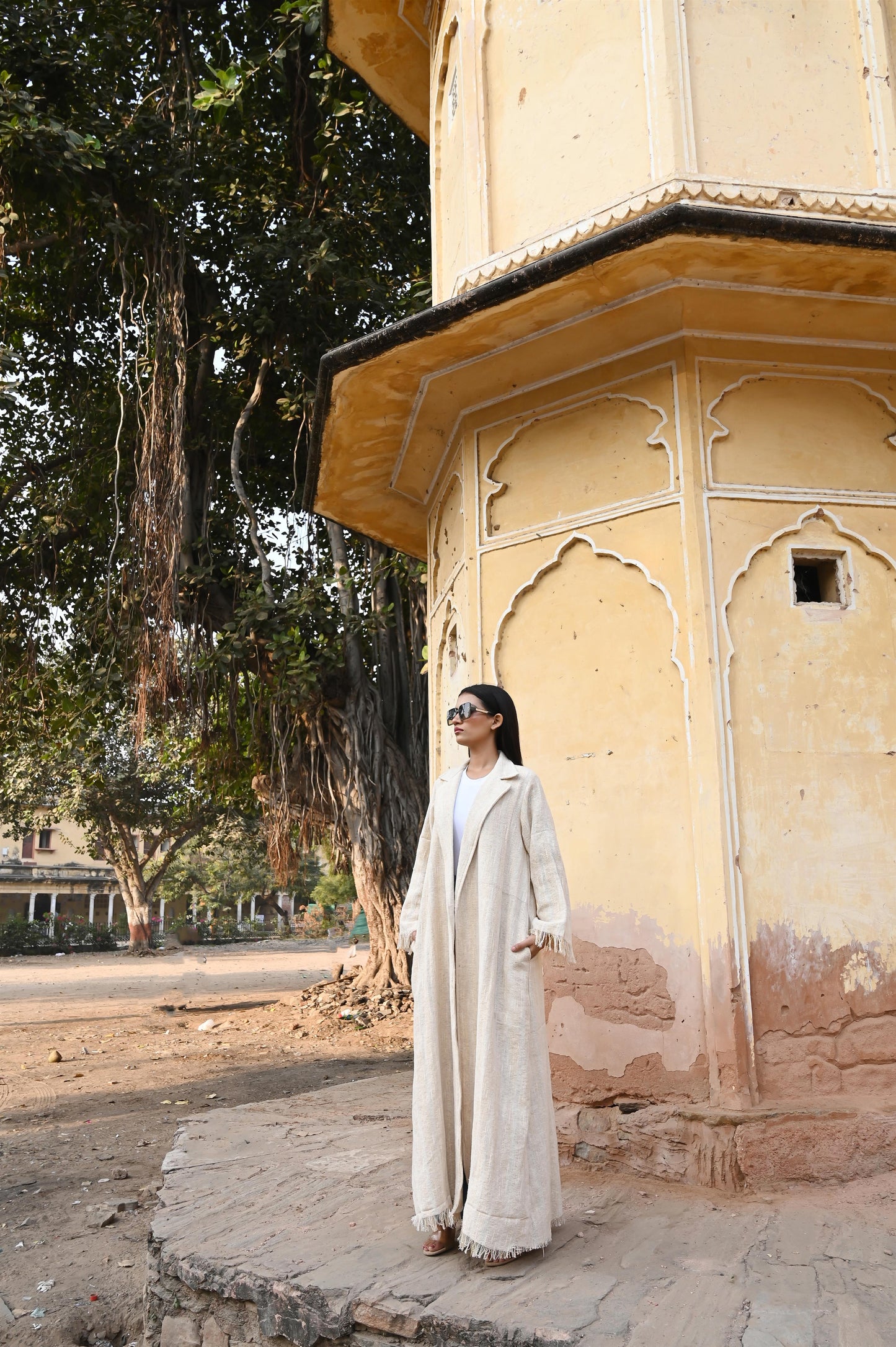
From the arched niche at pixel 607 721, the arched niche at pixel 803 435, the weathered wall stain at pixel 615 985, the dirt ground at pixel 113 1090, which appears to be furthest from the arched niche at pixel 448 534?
the dirt ground at pixel 113 1090

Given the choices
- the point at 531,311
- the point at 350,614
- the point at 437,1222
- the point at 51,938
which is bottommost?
the point at 51,938

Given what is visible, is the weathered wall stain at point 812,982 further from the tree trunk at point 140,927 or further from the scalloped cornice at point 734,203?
the tree trunk at point 140,927

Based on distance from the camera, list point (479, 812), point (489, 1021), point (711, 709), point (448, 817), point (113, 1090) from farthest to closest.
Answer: point (113, 1090) → point (711, 709) → point (448, 817) → point (479, 812) → point (489, 1021)

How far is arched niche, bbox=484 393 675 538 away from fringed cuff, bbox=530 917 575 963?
209 centimetres

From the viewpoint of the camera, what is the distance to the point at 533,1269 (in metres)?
3.03

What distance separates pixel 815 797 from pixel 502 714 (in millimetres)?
1507

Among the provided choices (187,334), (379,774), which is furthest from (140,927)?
(187,334)

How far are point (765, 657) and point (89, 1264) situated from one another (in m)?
4.14

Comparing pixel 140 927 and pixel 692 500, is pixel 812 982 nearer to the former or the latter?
pixel 692 500

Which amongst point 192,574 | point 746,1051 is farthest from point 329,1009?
point 746,1051

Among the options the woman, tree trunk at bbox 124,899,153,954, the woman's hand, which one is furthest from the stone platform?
tree trunk at bbox 124,899,153,954

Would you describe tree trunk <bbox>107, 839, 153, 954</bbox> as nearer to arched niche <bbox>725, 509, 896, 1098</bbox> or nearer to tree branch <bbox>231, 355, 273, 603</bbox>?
tree branch <bbox>231, 355, 273, 603</bbox>

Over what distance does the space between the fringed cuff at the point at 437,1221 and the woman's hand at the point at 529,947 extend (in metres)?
0.82

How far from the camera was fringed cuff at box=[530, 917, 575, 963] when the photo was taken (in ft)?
10.4
